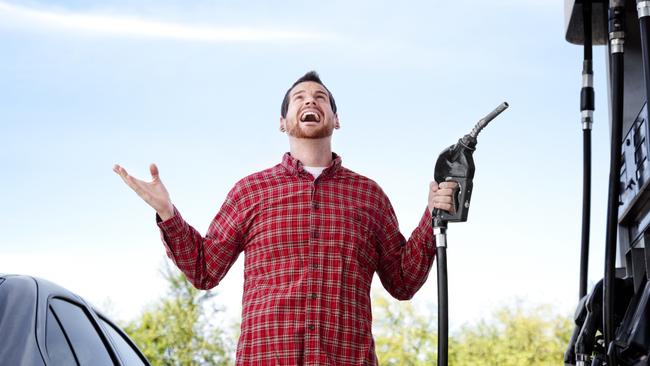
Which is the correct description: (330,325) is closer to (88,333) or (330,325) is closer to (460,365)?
(88,333)

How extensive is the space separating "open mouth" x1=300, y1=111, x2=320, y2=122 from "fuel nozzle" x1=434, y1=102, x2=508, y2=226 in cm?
60

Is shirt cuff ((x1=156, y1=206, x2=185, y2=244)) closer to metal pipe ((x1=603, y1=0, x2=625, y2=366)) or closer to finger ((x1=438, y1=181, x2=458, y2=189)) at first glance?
finger ((x1=438, y1=181, x2=458, y2=189))

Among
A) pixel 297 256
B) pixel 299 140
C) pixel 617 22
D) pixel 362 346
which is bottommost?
pixel 362 346

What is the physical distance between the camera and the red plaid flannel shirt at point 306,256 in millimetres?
3812

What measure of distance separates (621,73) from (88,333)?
2.08 m

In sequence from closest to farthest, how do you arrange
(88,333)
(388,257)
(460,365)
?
(88,333) < (388,257) < (460,365)

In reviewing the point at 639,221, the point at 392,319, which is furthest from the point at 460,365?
the point at 639,221

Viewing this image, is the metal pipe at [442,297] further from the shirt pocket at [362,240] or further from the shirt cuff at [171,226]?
the shirt cuff at [171,226]

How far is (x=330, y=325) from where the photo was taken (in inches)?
150

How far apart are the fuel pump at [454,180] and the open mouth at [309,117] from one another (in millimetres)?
590

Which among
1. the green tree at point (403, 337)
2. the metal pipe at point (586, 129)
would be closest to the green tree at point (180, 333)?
the green tree at point (403, 337)

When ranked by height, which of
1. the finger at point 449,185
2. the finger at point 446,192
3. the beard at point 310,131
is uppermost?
the beard at point 310,131

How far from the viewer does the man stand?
12.5 ft

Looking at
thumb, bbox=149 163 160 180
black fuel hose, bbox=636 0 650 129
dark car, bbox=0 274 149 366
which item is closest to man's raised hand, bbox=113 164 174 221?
thumb, bbox=149 163 160 180
